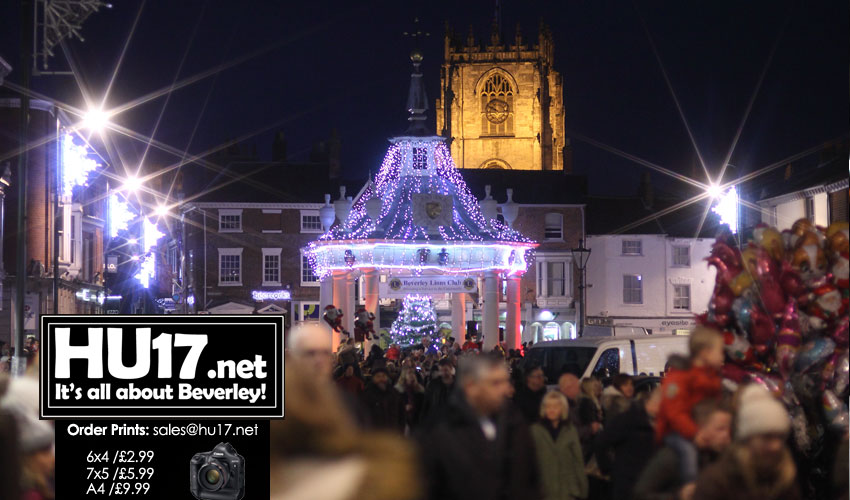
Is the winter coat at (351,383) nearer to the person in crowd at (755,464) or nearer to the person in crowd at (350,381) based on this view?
the person in crowd at (350,381)

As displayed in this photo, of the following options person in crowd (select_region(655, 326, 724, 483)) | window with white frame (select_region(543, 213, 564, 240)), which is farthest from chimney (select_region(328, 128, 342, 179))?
person in crowd (select_region(655, 326, 724, 483))

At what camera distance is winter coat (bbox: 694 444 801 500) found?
583cm

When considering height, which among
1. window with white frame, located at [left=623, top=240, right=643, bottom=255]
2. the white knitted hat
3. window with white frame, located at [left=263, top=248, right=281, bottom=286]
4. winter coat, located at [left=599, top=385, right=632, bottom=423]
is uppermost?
window with white frame, located at [left=623, top=240, right=643, bottom=255]

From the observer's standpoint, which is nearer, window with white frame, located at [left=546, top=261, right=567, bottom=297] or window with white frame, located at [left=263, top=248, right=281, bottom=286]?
window with white frame, located at [left=263, top=248, right=281, bottom=286]

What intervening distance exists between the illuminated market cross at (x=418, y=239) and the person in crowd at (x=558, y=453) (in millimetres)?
23906

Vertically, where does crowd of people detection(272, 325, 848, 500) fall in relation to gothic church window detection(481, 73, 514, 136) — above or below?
below

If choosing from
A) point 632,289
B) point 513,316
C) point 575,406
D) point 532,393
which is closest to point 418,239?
point 513,316

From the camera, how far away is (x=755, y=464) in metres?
5.94

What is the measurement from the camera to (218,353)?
581 centimetres

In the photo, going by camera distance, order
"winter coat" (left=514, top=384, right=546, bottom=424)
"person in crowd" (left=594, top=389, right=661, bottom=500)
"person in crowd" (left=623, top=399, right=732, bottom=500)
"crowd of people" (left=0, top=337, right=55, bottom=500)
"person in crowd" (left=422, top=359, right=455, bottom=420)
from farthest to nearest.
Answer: "person in crowd" (left=422, top=359, right=455, bottom=420) → "winter coat" (left=514, top=384, right=546, bottom=424) → "person in crowd" (left=594, top=389, right=661, bottom=500) → "person in crowd" (left=623, top=399, right=732, bottom=500) → "crowd of people" (left=0, top=337, right=55, bottom=500)

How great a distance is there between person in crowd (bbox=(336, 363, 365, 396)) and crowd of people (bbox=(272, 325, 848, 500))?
17.4ft

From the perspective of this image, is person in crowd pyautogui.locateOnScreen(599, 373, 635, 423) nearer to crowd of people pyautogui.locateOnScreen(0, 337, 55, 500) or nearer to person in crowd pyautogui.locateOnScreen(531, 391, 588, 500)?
person in crowd pyautogui.locateOnScreen(531, 391, 588, 500)

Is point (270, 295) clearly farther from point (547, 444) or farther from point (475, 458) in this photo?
point (475, 458)

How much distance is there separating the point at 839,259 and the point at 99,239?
51.0m
